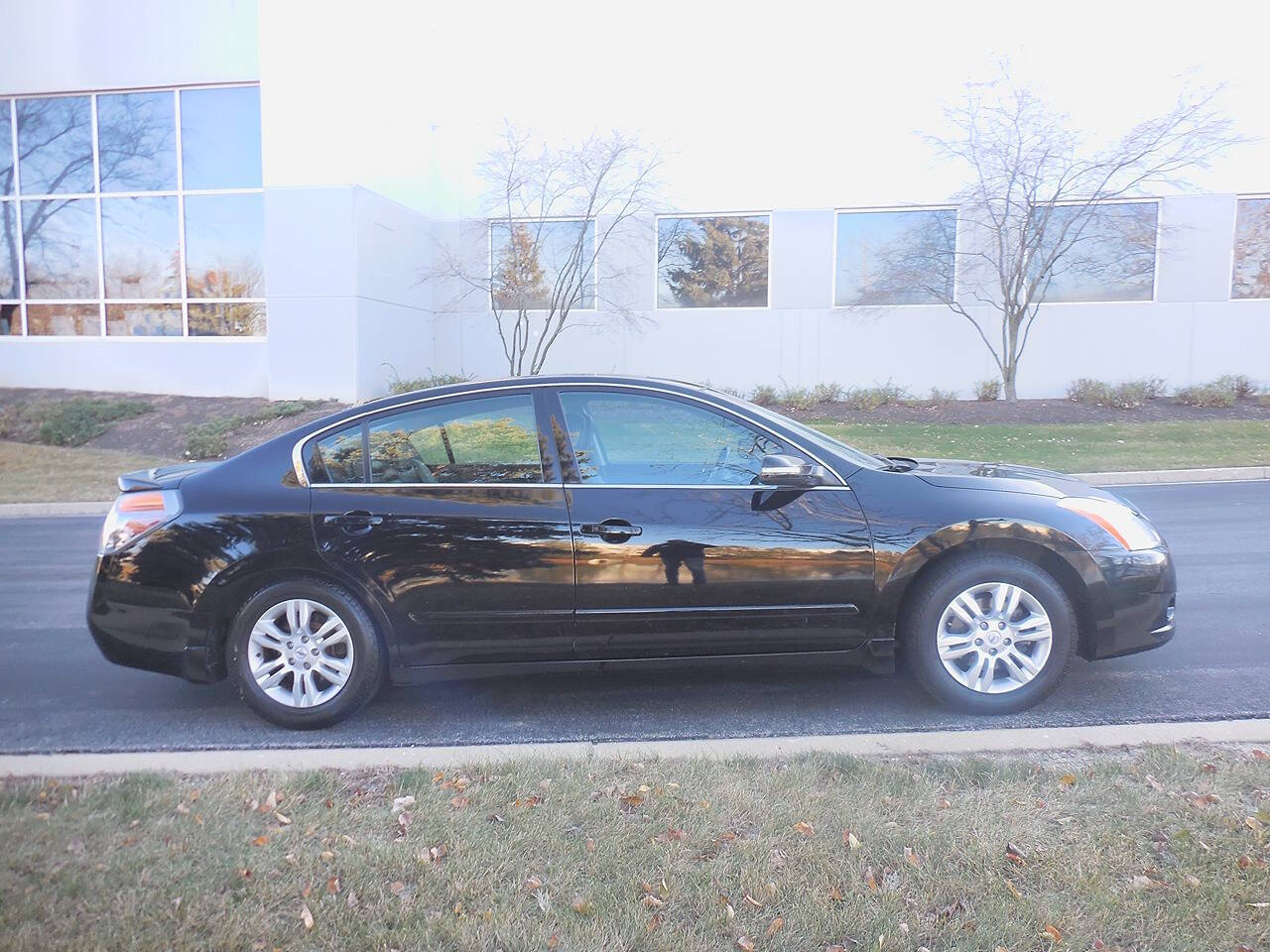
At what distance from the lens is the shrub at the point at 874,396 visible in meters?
19.1

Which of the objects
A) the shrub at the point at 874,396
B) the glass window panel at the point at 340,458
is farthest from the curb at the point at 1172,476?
the glass window panel at the point at 340,458

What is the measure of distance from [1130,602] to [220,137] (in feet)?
60.3

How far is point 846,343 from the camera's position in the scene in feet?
66.0

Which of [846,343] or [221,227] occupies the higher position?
[221,227]

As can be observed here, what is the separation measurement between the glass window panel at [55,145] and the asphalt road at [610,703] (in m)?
16.0

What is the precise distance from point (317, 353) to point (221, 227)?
333cm

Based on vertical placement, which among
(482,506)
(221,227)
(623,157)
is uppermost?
(623,157)

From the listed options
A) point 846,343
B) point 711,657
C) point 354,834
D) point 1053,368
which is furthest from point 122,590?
point 1053,368

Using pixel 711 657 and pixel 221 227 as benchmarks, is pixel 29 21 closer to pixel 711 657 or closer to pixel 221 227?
pixel 221 227

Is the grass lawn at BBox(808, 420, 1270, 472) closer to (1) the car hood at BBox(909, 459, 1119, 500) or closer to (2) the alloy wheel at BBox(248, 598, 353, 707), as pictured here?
(1) the car hood at BBox(909, 459, 1119, 500)

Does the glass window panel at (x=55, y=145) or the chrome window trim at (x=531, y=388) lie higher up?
→ the glass window panel at (x=55, y=145)

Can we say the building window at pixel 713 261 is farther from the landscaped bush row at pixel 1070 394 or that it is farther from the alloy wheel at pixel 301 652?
the alloy wheel at pixel 301 652

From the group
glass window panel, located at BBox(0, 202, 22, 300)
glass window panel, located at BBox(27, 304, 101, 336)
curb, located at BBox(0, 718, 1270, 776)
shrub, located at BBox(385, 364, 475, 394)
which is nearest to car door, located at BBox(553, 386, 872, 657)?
curb, located at BBox(0, 718, 1270, 776)

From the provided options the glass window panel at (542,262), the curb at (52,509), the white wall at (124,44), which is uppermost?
the white wall at (124,44)
